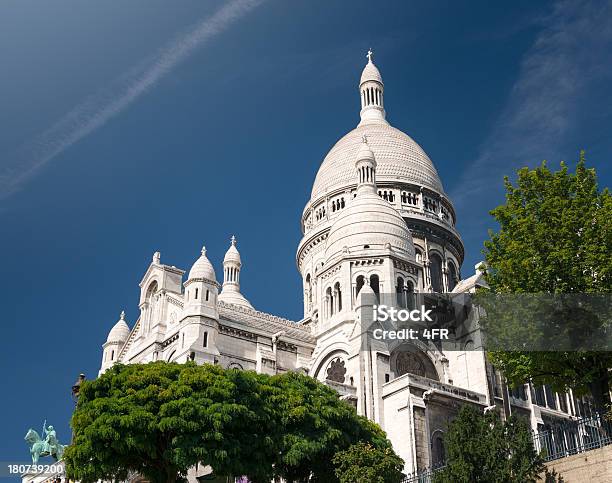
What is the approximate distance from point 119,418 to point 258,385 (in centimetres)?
651

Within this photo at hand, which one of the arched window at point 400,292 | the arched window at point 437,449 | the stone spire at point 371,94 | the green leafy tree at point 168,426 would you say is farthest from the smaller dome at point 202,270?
the stone spire at point 371,94

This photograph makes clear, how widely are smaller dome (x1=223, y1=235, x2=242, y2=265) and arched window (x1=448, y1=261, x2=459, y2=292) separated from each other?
20984 mm

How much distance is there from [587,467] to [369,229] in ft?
118

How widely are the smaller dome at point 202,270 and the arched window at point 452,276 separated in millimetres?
26451

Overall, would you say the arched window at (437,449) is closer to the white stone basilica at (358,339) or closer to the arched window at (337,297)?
the white stone basilica at (358,339)

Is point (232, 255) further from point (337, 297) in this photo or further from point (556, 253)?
point (556, 253)

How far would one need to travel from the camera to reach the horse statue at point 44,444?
5833 centimetres

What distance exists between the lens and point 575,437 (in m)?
26.2

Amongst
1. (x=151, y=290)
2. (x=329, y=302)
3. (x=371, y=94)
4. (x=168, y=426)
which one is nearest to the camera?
(x=168, y=426)

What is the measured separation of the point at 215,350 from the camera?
5194 centimetres

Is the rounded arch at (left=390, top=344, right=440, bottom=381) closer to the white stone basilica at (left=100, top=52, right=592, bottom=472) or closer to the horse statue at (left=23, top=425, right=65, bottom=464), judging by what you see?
the white stone basilica at (left=100, top=52, right=592, bottom=472)

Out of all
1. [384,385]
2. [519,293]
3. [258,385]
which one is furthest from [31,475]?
[519,293]

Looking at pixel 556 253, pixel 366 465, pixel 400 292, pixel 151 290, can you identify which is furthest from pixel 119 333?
pixel 556 253

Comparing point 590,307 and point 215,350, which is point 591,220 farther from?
point 215,350
